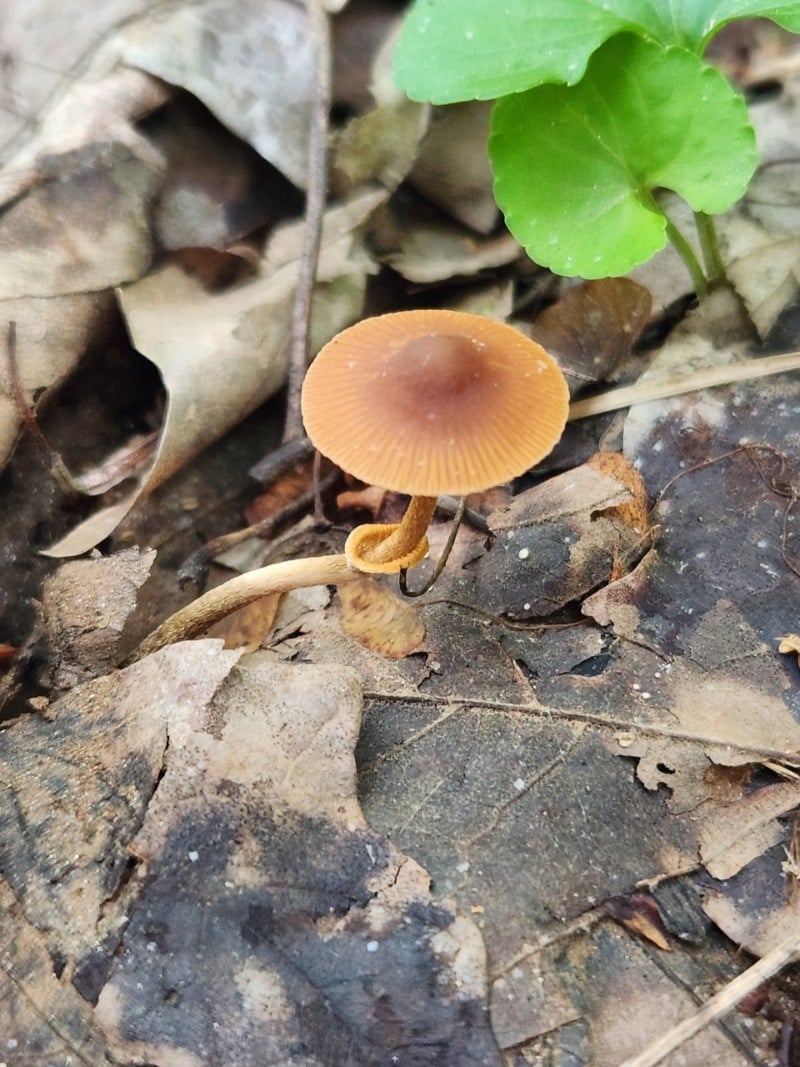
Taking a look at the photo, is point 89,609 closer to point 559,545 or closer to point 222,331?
point 222,331

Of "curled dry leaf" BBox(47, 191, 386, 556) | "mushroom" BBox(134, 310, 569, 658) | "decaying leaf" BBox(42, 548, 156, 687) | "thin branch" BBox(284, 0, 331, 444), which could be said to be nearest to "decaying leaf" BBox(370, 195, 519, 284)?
"curled dry leaf" BBox(47, 191, 386, 556)

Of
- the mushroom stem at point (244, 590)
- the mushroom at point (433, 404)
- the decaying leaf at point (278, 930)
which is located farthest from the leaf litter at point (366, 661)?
the mushroom at point (433, 404)

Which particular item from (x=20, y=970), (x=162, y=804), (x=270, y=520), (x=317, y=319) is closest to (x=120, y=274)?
(x=317, y=319)

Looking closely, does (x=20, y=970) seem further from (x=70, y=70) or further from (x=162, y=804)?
(x=70, y=70)

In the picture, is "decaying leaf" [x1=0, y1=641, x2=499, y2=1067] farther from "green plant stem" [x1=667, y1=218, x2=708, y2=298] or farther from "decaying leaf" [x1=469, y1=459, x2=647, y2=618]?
"green plant stem" [x1=667, y1=218, x2=708, y2=298]

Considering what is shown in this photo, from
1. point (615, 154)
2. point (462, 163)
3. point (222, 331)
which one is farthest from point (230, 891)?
point (462, 163)

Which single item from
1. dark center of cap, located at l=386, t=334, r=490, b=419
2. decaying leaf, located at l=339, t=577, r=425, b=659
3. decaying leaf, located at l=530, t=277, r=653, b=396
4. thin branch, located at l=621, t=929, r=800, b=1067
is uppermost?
dark center of cap, located at l=386, t=334, r=490, b=419

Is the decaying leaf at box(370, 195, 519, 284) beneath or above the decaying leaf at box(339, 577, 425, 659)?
above
